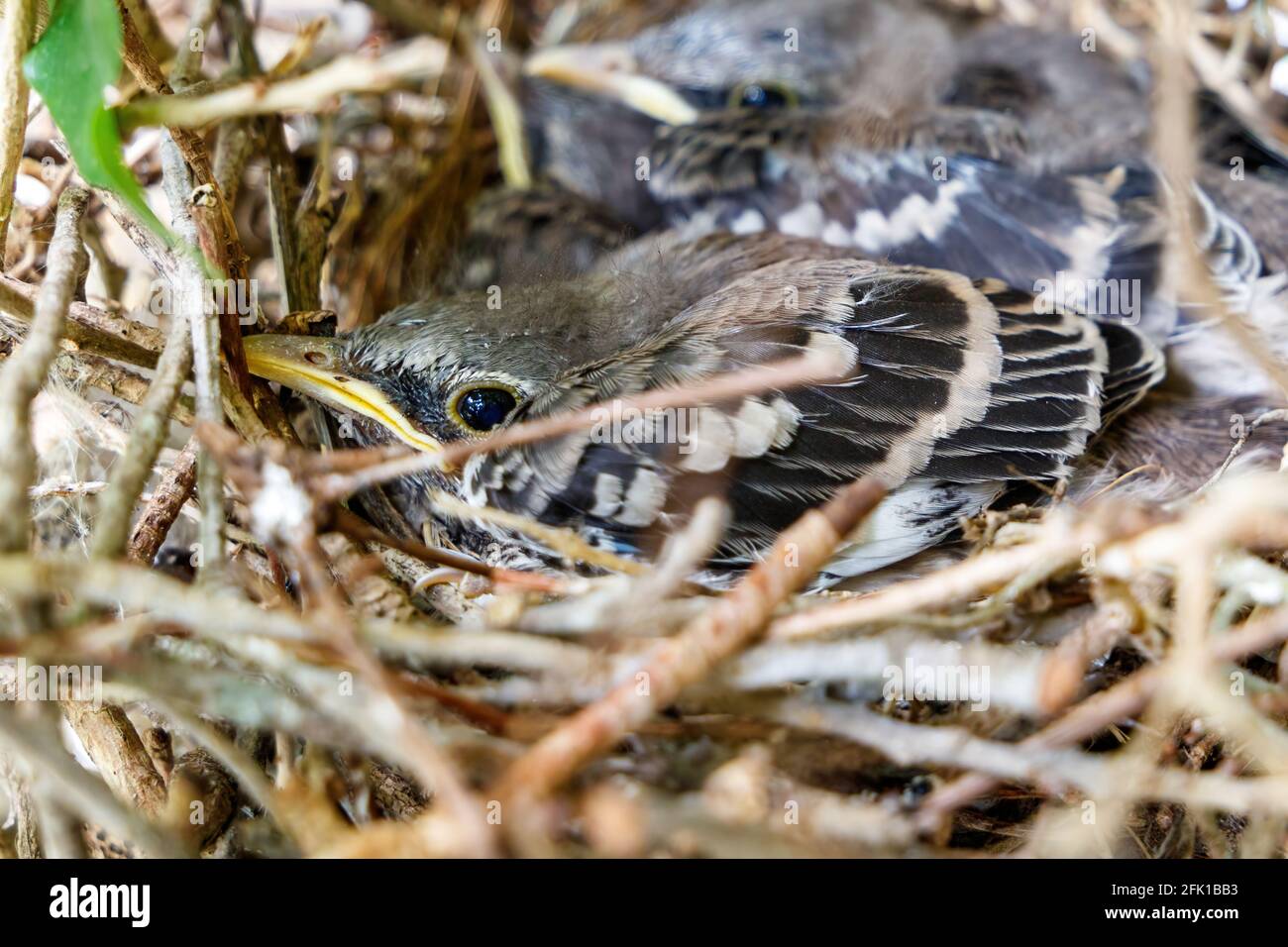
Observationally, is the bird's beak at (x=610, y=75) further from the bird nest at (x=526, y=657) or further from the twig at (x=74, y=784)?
the twig at (x=74, y=784)

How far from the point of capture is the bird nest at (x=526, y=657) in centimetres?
76

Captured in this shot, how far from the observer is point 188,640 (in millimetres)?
898

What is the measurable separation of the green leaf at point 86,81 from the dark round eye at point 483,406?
1.37 feet

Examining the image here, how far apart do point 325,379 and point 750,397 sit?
1.64ft

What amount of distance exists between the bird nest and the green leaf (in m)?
0.07

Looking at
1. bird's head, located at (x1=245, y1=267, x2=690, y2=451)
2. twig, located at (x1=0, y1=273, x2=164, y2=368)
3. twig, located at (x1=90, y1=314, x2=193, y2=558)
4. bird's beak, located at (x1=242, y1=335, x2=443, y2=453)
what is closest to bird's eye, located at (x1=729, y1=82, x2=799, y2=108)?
bird's head, located at (x1=245, y1=267, x2=690, y2=451)

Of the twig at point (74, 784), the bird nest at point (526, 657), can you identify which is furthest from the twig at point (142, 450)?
Result: the twig at point (74, 784)

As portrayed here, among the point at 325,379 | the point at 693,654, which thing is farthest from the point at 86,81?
the point at 693,654

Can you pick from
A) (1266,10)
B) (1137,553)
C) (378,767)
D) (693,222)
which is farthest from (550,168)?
(1137,553)

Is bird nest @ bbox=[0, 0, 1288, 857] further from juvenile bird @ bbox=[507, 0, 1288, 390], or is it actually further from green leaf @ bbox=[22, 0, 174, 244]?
juvenile bird @ bbox=[507, 0, 1288, 390]

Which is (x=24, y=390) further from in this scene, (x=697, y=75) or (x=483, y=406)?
(x=697, y=75)

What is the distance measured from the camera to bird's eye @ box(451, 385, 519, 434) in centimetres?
128
